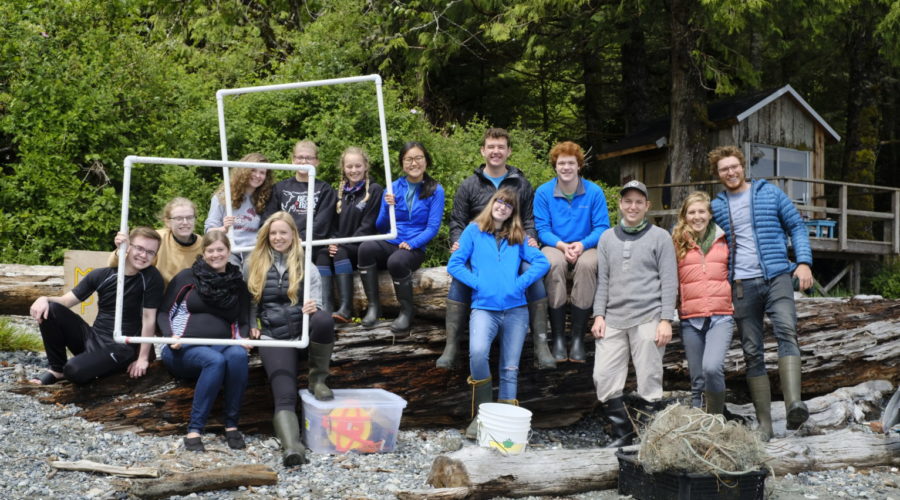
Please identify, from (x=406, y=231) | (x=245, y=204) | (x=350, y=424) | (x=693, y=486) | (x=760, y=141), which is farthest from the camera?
(x=760, y=141)

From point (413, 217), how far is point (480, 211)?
0.54 metres

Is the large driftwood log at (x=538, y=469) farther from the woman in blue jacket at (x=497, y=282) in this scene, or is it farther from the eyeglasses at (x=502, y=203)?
the eyeglasses at (x=502, y=203)

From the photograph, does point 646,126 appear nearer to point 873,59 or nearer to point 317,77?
point 873,59

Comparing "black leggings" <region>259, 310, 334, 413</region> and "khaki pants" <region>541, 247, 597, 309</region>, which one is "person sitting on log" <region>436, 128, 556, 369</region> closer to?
"khaki pants" <region>541, 247, 597, 309</region>

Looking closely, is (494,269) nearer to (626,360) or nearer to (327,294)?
(626,360)

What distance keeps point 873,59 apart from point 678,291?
14.2 metres

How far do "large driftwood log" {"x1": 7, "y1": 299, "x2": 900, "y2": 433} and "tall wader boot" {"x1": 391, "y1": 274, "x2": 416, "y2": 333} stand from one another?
0.60ft

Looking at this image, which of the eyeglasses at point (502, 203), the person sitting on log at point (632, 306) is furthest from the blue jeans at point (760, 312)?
the eyeglasses at point (502, 203)

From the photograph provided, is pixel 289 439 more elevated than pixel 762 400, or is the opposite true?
pixel 762 400

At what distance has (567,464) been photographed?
5.28 meters

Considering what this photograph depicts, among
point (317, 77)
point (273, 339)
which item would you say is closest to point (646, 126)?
point (317, 77)

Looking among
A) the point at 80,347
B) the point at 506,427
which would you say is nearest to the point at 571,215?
the point at 506,427

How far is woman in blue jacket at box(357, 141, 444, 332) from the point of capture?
6438 millimetres

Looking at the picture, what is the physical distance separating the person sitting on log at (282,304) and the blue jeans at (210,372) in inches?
8.0
